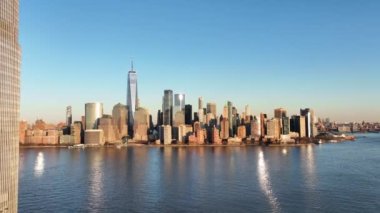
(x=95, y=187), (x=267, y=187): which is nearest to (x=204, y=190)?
(x=267, y=187)

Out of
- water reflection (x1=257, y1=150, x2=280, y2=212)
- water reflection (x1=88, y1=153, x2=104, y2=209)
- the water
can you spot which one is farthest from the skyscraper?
water reflection (x1=257, y1=150, x2=280, y2=212)

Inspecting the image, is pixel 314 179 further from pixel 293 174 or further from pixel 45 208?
pixel 45 208

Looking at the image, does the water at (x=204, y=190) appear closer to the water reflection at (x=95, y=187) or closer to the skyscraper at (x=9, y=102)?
the water reflection at (x=95, y=187)

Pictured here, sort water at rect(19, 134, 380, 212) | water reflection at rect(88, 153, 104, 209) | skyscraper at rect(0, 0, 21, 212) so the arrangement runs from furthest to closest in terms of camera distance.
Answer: water reflection at rect(88, 153, 104, 209)
water at rect(19, 134, 380, 212)
skyscraper at rect(0, 0, 21, 212)

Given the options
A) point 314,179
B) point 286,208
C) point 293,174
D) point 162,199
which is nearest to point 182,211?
point 162,199

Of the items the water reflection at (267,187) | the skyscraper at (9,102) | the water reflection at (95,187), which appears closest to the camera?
the skyscraper at (9,102)

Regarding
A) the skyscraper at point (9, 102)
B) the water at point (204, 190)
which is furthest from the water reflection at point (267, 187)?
the skyscraper at point (9, 102)

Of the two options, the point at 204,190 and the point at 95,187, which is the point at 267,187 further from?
the point at 95,187

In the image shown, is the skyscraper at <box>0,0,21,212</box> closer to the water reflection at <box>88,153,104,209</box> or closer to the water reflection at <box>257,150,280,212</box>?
the water reflection at <box>88,153,104,209</box>
